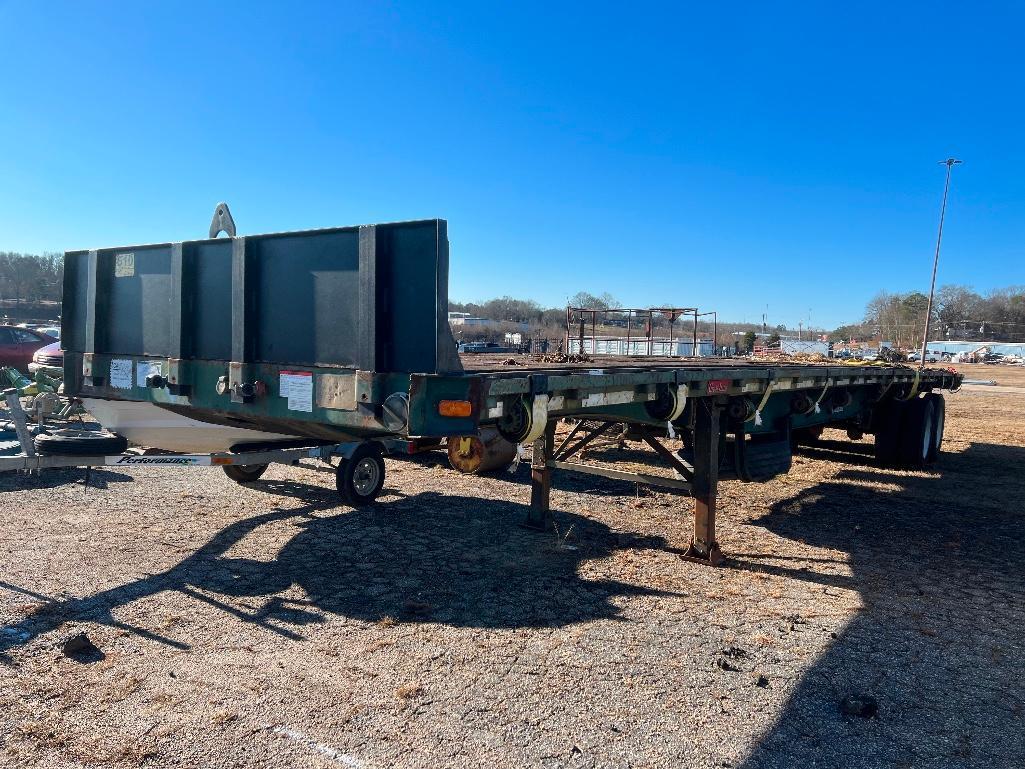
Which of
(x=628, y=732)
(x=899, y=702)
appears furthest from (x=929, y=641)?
(x=628, y=732)

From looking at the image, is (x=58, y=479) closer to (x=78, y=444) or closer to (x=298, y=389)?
(x=78, y=444)

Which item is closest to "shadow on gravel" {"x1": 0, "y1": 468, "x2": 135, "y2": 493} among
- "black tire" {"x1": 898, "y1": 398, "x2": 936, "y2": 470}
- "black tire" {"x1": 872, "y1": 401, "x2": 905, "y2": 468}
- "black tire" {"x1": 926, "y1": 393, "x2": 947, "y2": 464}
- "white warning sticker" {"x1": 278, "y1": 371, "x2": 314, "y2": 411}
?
"white warning sticker" {"x1": 278, "y1": 371, "x2": 314, "y2": 411}

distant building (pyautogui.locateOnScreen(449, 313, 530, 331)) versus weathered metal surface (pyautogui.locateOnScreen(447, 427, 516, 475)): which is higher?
distant building (pyautogui.locateOnScreen(449, 313, 530, 331))

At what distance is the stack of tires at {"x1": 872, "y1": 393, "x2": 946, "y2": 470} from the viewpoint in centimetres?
919

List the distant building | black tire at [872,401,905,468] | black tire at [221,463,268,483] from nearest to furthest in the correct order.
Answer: black tire at [221,463,268,483], black tire at [872,401,905,468], the distant building

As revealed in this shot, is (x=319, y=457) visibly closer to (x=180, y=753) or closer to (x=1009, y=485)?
(x=180, y=753)

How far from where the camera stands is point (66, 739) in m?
2.68

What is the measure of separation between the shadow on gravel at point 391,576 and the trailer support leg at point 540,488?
17 centimetres

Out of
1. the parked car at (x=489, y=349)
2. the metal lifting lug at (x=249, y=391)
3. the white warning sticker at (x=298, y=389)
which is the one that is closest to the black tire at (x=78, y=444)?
the metal lifting lug at (x=249, y=391)

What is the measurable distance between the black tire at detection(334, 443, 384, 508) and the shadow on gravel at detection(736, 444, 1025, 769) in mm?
3324

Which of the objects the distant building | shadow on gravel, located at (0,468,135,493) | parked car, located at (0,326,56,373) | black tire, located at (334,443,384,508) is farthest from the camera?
the distant building

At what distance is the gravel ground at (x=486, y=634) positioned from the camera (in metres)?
2.75

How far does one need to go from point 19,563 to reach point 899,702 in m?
5.15

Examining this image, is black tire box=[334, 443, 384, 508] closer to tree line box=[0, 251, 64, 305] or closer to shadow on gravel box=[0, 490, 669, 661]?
shadow on gravel box=[0, 490, 669, 661]
